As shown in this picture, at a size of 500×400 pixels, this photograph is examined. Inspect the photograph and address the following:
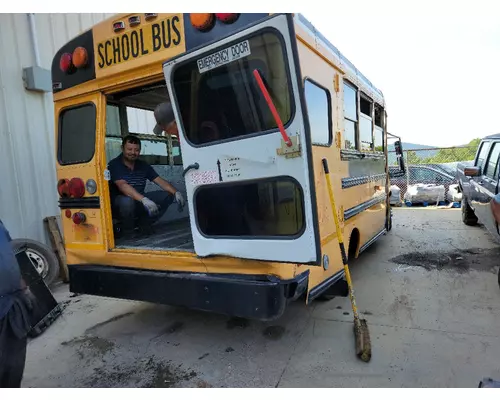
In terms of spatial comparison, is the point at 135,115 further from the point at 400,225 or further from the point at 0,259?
the point at 400,225

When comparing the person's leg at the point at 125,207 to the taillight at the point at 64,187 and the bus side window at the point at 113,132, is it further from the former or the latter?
the bus side window at the point at 113,132

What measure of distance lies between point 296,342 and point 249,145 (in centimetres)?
170

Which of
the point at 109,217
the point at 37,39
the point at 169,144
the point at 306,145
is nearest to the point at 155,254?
the point at 109,217

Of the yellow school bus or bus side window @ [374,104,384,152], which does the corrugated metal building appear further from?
bus side window @ [374,104,384,152]

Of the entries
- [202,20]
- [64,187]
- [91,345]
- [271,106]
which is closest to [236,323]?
[91,345]

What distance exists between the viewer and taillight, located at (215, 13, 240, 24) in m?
2.18

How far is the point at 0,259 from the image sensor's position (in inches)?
75.0

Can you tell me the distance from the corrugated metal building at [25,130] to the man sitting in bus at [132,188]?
2.17 m

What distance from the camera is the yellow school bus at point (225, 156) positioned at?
83.5 inches

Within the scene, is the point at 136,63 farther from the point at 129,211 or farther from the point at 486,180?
the point at 486,180

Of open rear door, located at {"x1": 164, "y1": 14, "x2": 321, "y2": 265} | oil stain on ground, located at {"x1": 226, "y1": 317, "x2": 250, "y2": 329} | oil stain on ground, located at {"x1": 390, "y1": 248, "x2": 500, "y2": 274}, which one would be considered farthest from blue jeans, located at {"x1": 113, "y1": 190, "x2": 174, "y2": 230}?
oil stain on ground, located at {"x1": 390, "y1": 248, "x2": 500, "y2": 274}

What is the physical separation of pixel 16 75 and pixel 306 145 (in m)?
4.69

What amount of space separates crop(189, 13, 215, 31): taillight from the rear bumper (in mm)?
1657

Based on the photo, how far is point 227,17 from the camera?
219 cm
